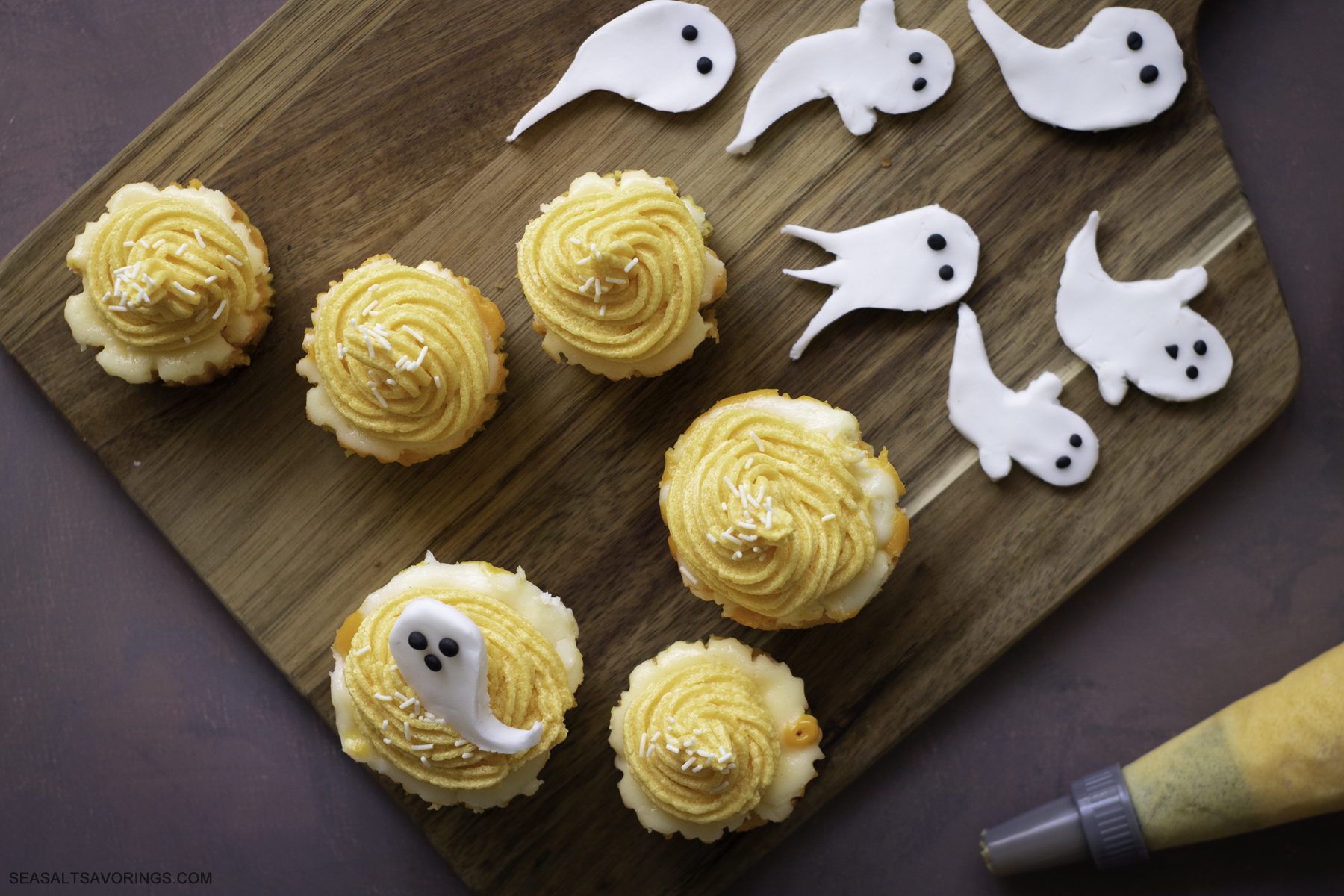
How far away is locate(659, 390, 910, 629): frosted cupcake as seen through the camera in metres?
2.28

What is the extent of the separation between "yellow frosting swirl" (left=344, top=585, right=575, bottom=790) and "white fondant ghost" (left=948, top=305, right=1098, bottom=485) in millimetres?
1345

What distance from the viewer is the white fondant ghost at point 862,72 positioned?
2602 mm

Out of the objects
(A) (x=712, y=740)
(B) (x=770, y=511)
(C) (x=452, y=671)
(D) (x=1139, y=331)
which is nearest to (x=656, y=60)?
(B) (x=770, y=511)

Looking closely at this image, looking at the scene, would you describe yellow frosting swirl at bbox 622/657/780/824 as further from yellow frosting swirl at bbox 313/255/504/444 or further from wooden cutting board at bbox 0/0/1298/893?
yellow frosting swirl at bbox 313/255/504/444

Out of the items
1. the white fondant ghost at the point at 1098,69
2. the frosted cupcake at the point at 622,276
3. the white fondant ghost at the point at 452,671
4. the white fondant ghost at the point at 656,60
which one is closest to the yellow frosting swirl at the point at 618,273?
the frosted cupcake at the point at 622,276

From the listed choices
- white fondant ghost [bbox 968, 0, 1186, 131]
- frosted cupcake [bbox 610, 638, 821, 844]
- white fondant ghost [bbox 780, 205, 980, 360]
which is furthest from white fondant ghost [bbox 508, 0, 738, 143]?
frosted cupcake [bbox 610, 638, 821, 844]

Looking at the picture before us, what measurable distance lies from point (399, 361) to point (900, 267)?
1418 millimetres

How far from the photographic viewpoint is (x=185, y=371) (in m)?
2.53

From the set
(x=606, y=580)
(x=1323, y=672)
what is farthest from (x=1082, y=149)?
(x=606, y=580)

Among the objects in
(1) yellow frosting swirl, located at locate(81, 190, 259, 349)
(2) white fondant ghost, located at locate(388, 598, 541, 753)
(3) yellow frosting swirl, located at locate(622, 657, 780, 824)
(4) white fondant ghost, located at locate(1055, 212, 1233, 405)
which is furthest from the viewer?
(4) white fondant ghost, located at locate(1055, 212, 1233, 405)

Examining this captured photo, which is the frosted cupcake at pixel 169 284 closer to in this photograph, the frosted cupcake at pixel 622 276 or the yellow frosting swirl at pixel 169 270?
the yellow frosting swirl at pixel 169 270

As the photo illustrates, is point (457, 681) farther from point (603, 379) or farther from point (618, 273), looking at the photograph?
point (618, 273)

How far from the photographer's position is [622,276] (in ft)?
7.65

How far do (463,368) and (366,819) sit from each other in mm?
1464
